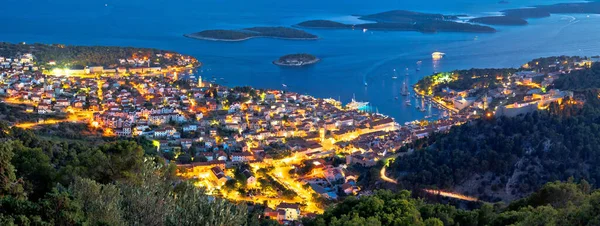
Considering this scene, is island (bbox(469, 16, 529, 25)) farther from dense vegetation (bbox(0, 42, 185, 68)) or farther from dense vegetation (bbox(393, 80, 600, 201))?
dense vegetation (bbox(393, 80, 600, 201))

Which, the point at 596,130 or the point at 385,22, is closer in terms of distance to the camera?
the point at 596,130

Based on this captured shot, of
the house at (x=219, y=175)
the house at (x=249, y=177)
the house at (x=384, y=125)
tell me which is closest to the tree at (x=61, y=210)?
the house at (x=219, y=175)

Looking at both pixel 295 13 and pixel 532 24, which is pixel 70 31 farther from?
pixel 532 24

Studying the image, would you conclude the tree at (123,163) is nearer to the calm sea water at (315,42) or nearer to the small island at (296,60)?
the calm sea water at (315,42)

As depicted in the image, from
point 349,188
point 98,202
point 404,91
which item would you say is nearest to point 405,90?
point 404,91

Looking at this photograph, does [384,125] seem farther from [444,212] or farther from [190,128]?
[444,212]

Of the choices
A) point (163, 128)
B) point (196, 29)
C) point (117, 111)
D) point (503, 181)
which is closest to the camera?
point (503, 181)

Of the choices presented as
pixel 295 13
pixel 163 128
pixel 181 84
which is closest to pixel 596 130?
pixel 163 128
